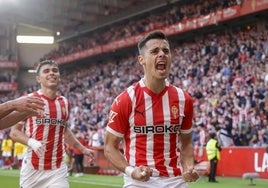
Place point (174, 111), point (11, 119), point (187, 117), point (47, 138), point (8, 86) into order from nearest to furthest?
point (11, 119) < point (174, 111) < point (187, 117) < point (47, 138) < point (8, 86)

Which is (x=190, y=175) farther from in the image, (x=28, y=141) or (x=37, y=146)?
(x=28, y=141)

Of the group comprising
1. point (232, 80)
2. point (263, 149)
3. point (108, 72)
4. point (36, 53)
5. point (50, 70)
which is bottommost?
point (263, 149)

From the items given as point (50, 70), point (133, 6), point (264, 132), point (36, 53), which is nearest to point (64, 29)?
point (36, 53)

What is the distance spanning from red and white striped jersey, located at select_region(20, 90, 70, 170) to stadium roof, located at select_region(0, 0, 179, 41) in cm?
3265

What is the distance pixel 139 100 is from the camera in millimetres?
5406

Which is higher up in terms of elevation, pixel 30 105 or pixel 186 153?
pixel 30 105

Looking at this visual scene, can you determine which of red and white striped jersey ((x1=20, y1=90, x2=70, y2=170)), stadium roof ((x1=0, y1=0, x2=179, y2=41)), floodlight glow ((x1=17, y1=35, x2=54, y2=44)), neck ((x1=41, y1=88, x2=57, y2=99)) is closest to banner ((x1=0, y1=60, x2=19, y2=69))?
floodlight glow ((x1=17, y1=35, x2=54, y2=44))

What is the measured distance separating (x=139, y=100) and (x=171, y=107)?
1.07 ft

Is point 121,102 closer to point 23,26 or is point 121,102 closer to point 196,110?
point 196,110

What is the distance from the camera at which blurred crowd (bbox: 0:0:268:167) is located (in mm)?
21172

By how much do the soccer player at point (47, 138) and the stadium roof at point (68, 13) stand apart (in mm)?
32513

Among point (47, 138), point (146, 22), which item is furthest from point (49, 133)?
point (146, 22)

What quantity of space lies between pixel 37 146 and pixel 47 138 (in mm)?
814

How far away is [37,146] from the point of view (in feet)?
24.7
